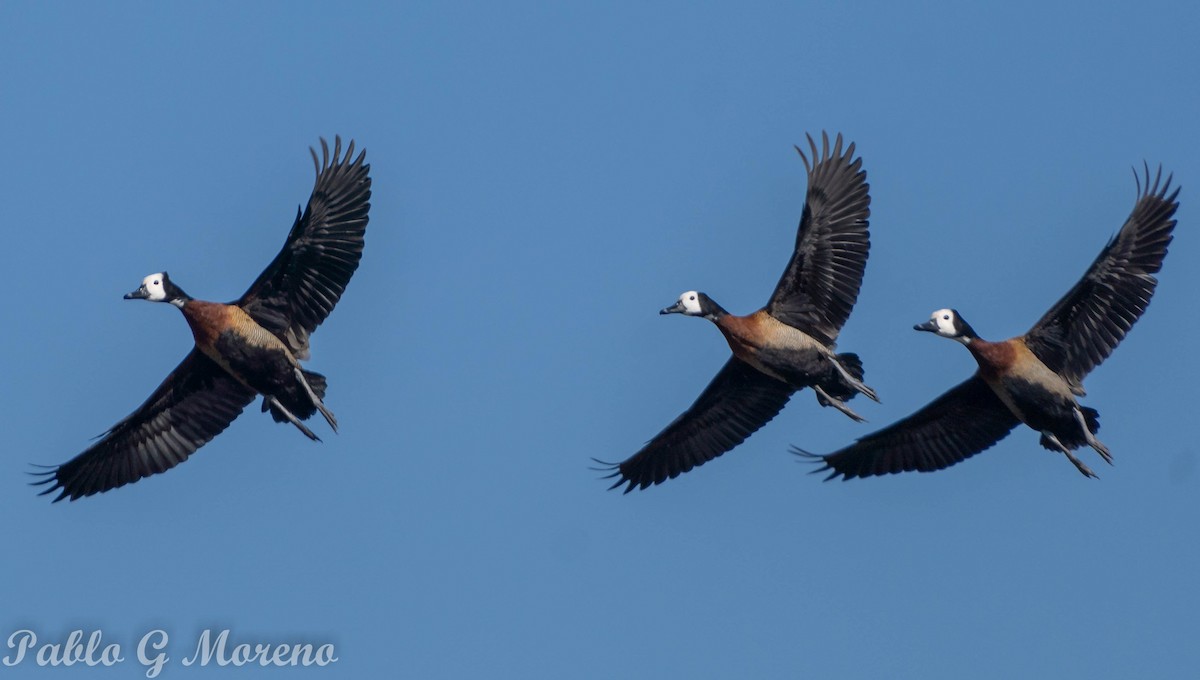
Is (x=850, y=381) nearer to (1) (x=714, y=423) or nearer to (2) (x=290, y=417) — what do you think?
(1) (x=714, y=423)

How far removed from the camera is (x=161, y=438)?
2509cm

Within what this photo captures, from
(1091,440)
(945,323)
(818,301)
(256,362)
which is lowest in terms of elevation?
(1091,440)

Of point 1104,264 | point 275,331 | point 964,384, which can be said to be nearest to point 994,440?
point 964,384

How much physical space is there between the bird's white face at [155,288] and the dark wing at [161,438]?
1291 millimetres

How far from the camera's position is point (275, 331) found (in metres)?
24.0

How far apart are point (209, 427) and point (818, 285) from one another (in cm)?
757

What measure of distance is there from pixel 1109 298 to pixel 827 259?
3221mm

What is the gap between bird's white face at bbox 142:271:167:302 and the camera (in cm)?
2406

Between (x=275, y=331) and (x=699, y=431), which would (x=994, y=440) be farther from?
(x=275, y=331)

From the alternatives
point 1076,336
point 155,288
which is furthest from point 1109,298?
point 155,288

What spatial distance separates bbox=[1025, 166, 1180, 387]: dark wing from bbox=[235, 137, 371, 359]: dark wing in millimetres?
7775

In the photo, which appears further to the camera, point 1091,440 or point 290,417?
point 290,417

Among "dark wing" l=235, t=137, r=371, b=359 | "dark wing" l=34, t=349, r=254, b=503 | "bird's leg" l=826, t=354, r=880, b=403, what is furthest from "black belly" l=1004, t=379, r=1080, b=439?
"dark wing" l=34, t=349, r=254, b=503

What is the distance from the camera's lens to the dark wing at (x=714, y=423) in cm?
2503
